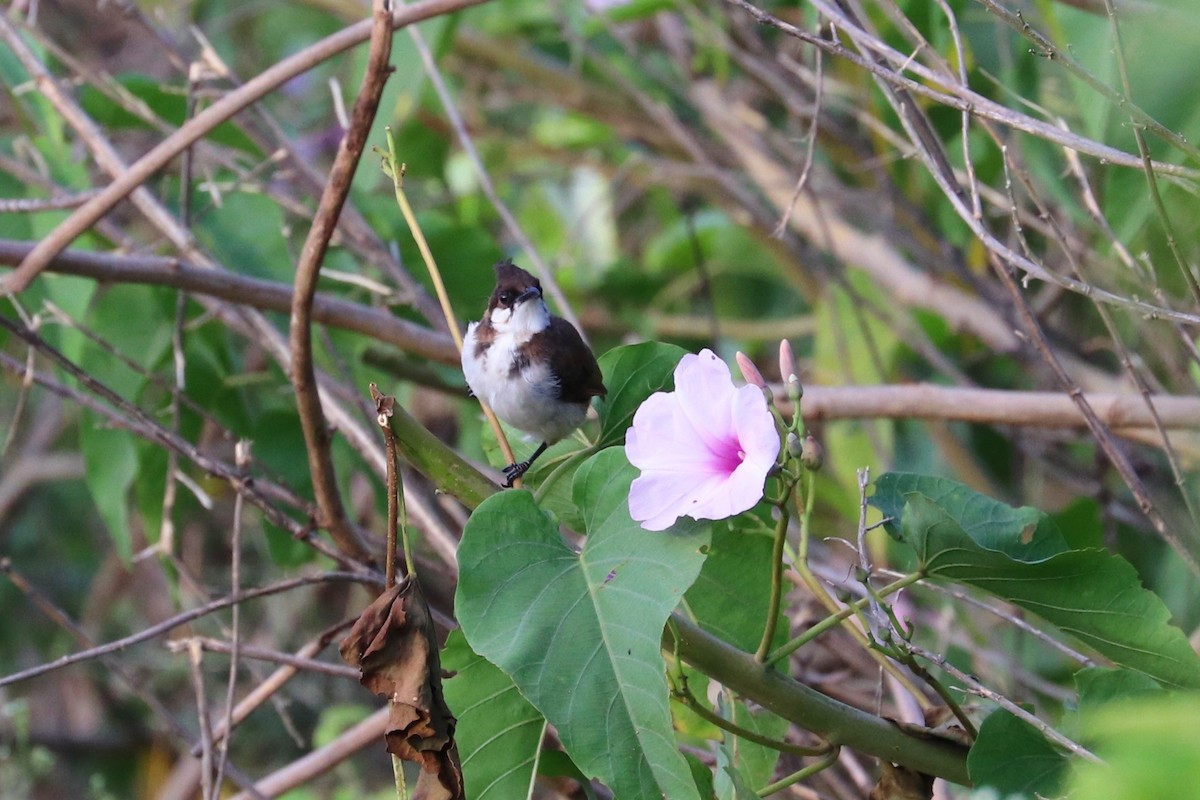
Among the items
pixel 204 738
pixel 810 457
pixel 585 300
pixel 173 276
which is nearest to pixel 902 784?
pixel 810 457

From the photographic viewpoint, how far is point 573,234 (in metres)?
4.51

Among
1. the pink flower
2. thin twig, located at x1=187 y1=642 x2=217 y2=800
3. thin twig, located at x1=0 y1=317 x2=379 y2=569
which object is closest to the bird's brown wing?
thin twig, located at x1=0 y1=317 x2=379 y2=569

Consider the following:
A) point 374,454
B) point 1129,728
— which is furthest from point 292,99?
point 1129,728

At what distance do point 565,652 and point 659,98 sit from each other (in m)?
3.55

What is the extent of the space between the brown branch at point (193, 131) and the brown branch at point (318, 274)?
2.02 ft

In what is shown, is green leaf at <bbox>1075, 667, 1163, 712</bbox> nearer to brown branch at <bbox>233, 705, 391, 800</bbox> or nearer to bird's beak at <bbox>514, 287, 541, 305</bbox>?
brown branch at <bbox>233, 705, 391, 800</bbox>

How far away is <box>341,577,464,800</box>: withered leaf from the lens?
1.26 m

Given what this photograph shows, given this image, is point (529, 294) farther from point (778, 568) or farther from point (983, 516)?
point (778, 568)

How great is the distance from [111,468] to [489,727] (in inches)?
69.8

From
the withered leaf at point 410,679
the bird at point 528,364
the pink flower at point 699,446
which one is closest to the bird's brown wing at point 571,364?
the bird at point 528,364

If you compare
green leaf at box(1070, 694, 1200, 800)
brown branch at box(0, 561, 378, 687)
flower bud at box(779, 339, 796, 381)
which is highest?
green leaf at box(1070, 694, 1200, 800)

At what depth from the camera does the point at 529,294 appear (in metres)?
2.46

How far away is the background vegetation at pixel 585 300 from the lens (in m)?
1.86

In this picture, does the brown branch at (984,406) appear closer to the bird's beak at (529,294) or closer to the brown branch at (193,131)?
the bird's beak at (529,294)
